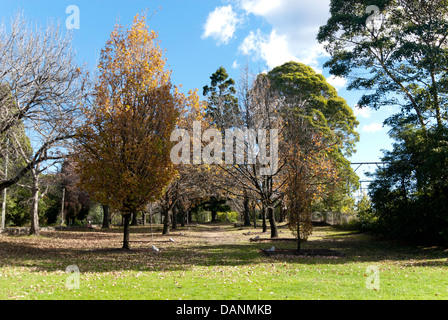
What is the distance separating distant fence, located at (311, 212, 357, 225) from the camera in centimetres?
2878

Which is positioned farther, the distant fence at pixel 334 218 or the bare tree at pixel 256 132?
the distant fence at pixel 334 218

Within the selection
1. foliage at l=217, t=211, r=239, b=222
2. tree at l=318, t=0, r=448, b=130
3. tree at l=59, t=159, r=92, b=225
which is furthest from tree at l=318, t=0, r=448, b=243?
foliage at l=217, t=211, r=239, b=222

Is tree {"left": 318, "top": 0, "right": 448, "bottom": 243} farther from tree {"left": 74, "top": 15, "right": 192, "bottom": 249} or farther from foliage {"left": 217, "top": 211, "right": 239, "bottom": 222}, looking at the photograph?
foliage {"left": 217, "top": 211, "right": 239, "bottom": 222}

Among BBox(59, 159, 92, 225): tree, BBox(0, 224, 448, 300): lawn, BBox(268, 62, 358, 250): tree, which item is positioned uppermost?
BBox(268, 62, 358, 250): tree

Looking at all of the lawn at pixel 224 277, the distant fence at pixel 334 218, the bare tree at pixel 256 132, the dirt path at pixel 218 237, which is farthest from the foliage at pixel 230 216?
the lawn at pixel 224 277

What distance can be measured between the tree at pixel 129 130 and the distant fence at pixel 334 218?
1896 cm

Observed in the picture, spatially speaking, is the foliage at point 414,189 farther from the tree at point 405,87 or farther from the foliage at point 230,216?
the foliage at point 230,216

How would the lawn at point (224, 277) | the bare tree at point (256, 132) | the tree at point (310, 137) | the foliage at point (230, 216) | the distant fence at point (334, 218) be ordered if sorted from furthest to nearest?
the foliage at point (230, 216)
the distant fence at point (334, 218)
the bare tree at point (256, 132)
the tree at point (310, 137)
the lawn at point (224, 277)

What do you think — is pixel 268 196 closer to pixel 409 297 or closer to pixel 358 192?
pixel 358 192

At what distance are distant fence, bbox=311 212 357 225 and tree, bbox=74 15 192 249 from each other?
18956 millimetres

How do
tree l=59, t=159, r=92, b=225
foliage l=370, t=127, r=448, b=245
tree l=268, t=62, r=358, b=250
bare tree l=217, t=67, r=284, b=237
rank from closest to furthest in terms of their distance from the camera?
tree l=268, t=62, r=358, b=250 → foliage l=370, t=127, r=448, b=245 → bare tree l=217, t=67, r=284, b=237 → tree l=59, t=159, r=92, b=225

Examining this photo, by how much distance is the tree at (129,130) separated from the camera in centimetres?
1459

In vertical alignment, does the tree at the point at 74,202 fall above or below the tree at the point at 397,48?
below
